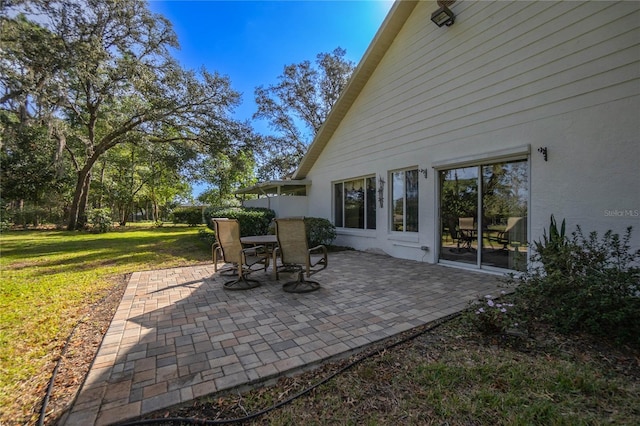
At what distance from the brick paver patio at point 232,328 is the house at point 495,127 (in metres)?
1.49

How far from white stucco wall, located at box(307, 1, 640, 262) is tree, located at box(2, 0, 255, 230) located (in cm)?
984

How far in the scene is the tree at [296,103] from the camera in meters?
18.6

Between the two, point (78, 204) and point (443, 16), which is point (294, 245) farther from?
point (78, 204)

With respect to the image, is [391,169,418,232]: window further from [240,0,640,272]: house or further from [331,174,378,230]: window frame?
[331,174,378,230]: window frame

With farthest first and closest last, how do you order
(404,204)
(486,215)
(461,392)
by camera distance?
(404,204) → (486,215) → (461,392)

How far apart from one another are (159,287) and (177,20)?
12.9 m

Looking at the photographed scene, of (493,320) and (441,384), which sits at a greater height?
(493,320)

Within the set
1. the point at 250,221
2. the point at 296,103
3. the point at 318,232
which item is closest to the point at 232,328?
the point at 318,232

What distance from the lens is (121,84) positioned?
12.6 meters

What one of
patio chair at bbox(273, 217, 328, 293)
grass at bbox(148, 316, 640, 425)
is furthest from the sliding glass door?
patio chair at bbox(273, 217, 328, 293)

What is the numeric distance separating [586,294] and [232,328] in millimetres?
3789

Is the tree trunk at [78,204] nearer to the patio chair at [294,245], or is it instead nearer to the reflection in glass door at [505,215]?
the patio chair at [294,245]

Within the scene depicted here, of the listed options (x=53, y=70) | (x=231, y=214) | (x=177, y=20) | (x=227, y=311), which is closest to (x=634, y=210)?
(x=227, y=311)

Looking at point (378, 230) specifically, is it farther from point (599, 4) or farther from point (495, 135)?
point (599, 4)
